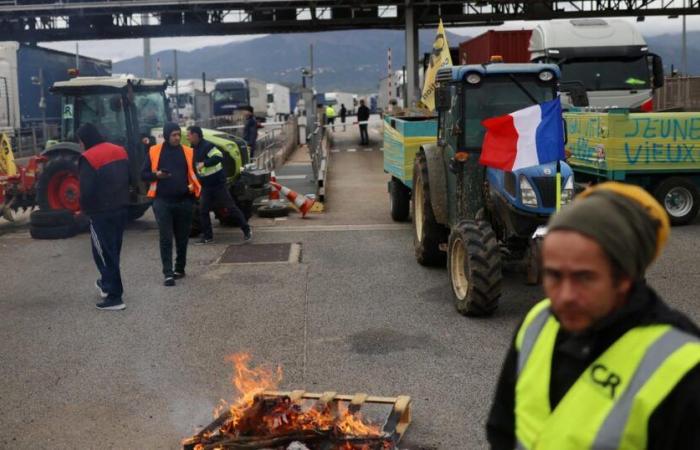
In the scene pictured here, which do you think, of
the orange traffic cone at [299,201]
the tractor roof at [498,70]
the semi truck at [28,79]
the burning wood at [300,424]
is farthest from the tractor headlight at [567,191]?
the semi truck at [28,79]

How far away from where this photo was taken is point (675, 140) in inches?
526

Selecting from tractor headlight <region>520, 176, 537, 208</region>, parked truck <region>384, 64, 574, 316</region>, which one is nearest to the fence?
parked truck <region>384, 64, 574, 316</region>

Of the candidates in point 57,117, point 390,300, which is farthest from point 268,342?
point 57,117

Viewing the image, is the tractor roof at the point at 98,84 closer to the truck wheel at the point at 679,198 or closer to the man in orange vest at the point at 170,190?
the man in orange vest at the point at 170,190

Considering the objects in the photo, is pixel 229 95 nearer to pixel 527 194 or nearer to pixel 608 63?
pixel 608 63

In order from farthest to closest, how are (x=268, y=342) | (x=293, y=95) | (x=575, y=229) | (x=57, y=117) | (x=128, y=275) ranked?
(x=293, y=95), (x=57, y=117), (x=128, y=275), (x=268, y=342), (x=575, y=229)

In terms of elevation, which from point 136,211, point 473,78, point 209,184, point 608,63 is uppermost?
point 608,63

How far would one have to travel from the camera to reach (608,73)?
17422 millimetres

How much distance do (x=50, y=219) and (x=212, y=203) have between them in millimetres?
2812

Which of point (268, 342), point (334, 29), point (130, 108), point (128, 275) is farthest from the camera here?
point (334, 29)

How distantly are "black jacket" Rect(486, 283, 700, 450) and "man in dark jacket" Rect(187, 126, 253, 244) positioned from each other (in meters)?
10.8

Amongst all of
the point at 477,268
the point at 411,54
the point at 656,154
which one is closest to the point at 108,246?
the point at 477,268

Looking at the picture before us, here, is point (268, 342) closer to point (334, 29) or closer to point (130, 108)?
point (130, 108)

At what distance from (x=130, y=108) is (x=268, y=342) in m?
7.98
